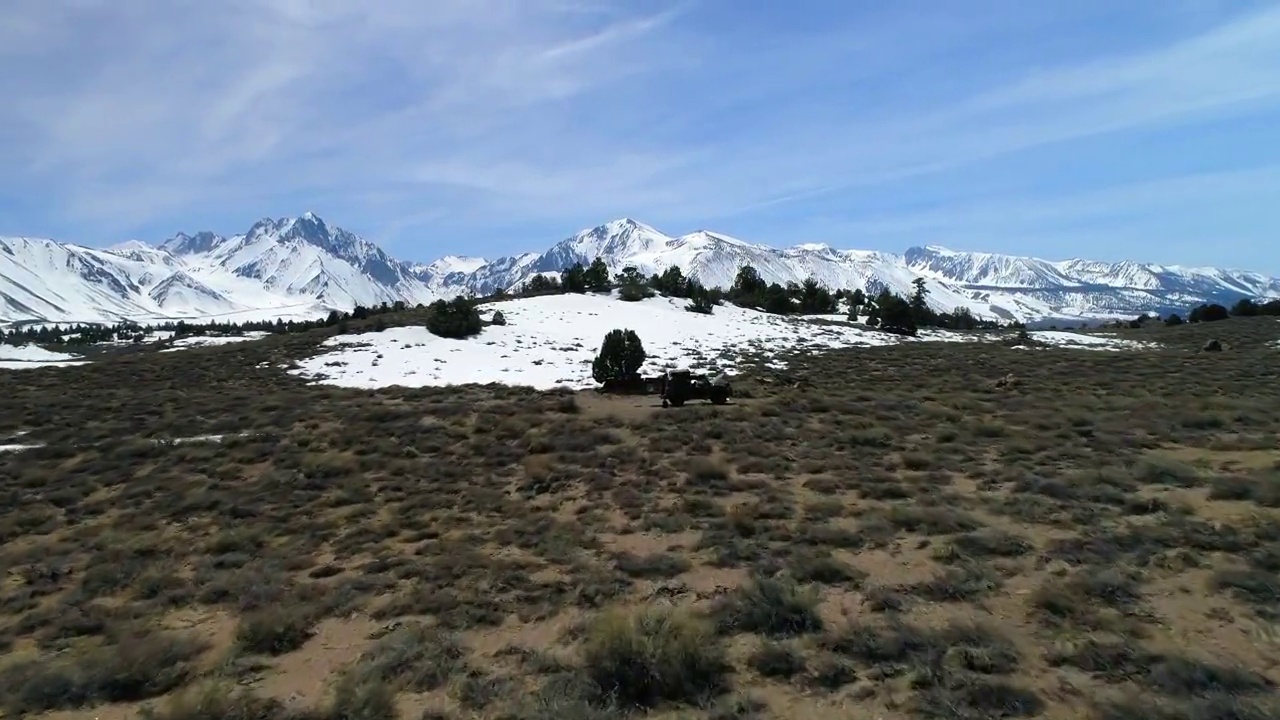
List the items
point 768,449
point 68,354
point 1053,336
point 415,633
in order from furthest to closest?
point 1053,336
point 68,354
point 768,449
point 415,633

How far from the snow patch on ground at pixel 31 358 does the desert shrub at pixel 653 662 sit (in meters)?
40.5

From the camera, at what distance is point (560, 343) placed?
39688mm

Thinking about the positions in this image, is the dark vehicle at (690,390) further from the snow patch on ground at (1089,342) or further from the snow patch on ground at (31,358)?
the snow patch on ground at (31,358)

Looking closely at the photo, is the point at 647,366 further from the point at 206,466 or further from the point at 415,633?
the point at 415,633

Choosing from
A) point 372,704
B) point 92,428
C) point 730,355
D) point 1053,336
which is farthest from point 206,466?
point 1053,336

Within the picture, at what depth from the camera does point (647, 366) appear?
3175 centimetres

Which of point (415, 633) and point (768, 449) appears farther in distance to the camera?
point (768, 449)

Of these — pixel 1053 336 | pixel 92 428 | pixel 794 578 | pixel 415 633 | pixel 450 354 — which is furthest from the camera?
pixel 1053 336

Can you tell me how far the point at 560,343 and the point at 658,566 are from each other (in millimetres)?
31455

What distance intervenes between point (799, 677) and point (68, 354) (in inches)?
2101

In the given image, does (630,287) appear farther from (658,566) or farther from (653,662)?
(653,662)

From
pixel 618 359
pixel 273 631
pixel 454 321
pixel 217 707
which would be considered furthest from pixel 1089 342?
pixel 217 707

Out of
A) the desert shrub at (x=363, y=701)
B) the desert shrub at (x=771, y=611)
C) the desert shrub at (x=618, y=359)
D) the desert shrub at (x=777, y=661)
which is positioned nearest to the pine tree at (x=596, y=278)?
the desert shrub at (x=618, y=359)

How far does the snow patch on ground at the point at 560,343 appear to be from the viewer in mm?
30922
